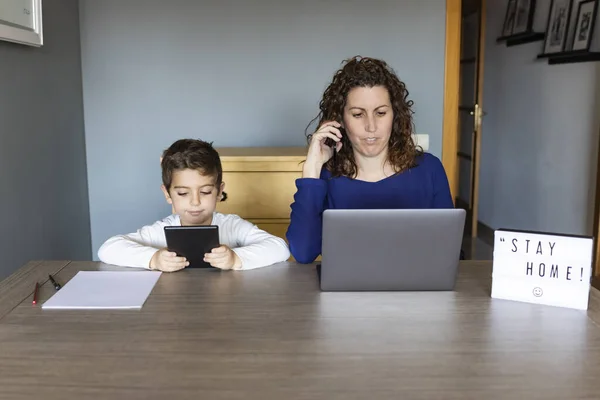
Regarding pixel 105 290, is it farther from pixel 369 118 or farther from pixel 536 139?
pixel 536 139

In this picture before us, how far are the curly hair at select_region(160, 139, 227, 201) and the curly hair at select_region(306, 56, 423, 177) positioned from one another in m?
0.39

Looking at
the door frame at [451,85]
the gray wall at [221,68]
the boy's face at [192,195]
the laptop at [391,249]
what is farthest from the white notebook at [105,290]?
the door frame at [451,85]

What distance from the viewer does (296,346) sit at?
1165 mm

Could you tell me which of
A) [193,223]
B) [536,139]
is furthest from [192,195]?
[536,139]

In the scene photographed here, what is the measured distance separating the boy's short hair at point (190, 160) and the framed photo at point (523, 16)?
3263mm

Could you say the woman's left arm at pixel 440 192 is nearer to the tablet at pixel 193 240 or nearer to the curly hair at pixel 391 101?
the curly hair at pixel 391 101

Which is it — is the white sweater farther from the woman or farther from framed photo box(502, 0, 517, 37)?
framed photo box(502, 0, 517, 37)

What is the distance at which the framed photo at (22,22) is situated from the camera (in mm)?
2295

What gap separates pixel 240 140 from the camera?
11.2 feet

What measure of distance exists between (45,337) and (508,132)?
14.5 feet

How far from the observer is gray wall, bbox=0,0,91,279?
244 cm

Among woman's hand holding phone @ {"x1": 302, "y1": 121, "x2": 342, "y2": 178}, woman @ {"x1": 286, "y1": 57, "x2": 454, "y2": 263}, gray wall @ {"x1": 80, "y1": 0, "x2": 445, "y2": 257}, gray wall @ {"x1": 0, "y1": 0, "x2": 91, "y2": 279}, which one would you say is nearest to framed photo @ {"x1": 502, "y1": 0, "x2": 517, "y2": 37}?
gray wall @ {"x1": 80, "y1": 0, "x2": 445, "y2": 257}

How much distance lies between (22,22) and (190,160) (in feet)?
3.58

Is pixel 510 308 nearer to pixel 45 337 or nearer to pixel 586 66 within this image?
pixel 45 337
